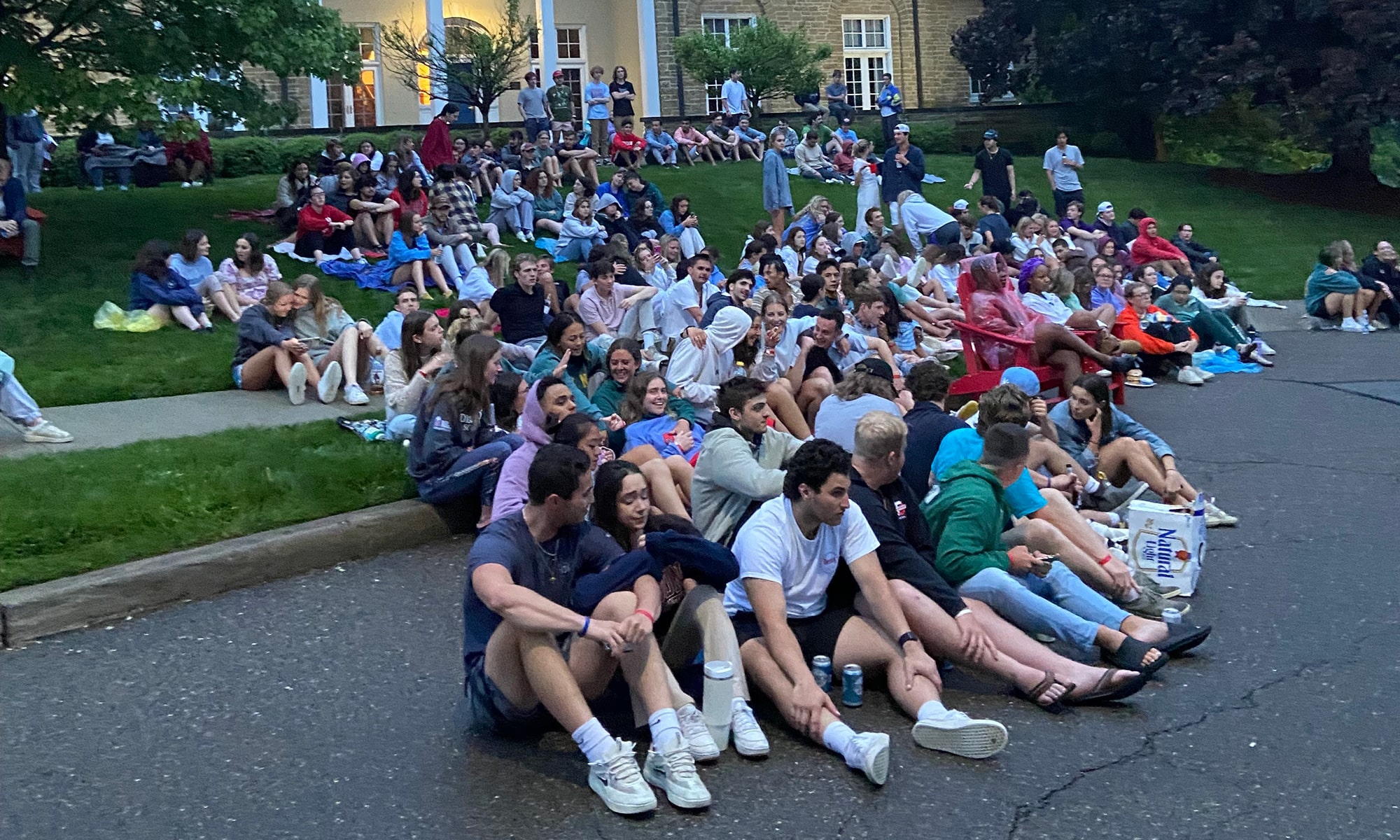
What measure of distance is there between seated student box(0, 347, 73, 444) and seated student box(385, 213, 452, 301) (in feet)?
20.6

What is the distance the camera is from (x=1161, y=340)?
50.6ft

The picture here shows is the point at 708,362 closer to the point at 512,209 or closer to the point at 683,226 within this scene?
the point at 683,226

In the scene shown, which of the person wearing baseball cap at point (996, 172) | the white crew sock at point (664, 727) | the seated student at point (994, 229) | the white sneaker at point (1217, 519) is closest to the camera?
the white crew sock at point (664, 727)

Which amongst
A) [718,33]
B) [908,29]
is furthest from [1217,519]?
[908,29]

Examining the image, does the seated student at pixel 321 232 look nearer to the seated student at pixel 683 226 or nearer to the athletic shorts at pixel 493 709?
the seated student at pixel 683 226

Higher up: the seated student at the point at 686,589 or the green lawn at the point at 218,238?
the green lawn at the point at 218,238

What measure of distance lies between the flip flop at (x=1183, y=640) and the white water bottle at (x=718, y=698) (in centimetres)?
226

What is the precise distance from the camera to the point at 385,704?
639 cm

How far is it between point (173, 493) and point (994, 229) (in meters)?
12.9

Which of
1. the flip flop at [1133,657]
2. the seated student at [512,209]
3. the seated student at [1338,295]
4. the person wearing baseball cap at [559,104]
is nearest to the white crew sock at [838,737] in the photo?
the flip flop at [1133,657]

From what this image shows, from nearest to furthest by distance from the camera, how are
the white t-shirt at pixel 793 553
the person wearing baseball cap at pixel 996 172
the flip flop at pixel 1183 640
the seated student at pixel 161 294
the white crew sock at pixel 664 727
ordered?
the white crew sock at pixel 664 727 < the white t-shirt at pixel 793 553 < the flip flop at pixel 1183 640 < the seated student at pixel 161 294 < the person wearing baseball cap at pixel 996 172

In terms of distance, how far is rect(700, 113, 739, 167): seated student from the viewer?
30.5m

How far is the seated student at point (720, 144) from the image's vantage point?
3050cm

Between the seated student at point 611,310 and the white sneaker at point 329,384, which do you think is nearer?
the white sneaker at point 329,384
